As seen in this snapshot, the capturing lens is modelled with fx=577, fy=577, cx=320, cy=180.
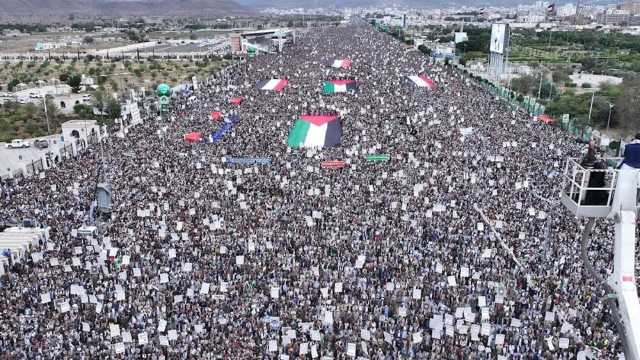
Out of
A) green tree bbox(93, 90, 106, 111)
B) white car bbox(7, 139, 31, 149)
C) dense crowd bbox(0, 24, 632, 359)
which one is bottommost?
white car bbox(7, 139, 31, 149)

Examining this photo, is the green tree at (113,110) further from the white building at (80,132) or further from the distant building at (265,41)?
the distant building at (265,41)

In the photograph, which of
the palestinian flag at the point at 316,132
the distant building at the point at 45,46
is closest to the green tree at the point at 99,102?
the palestinian flag at the point at 316,132

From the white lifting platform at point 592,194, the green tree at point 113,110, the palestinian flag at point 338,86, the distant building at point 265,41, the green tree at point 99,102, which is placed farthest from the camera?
the distant building at point 265,41

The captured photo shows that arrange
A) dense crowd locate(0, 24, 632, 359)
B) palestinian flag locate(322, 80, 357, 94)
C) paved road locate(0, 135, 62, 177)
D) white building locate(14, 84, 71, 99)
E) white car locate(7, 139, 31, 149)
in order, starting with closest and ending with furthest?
dense crowd locate(0, 24, 632, 359) < paved road locate(0, 135, 62, 177) < white car locate(7, 139, 31, 149) < palestinian flag locate(322, 80, 357, 94) < white building locate(14, 84, 71, 99)

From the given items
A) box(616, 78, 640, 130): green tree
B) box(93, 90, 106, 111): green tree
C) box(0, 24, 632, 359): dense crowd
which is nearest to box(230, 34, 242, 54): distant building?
box(93, 90, 106, 111): green tree

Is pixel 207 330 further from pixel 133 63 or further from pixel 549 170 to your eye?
pixel 133 63

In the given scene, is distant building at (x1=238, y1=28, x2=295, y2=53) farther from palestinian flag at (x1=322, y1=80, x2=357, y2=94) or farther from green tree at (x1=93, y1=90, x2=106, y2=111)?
palestinian flag at (x1=322, y1=80, x2=357, y2=94)

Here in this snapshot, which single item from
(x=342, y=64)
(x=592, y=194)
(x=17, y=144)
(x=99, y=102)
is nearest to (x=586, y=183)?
(x=592, y=194)

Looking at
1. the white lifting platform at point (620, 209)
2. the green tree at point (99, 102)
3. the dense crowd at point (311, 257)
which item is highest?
the white lifting platform at point (620, 209)

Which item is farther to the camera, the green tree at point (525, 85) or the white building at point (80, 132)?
the green tree at point (525, 85)
